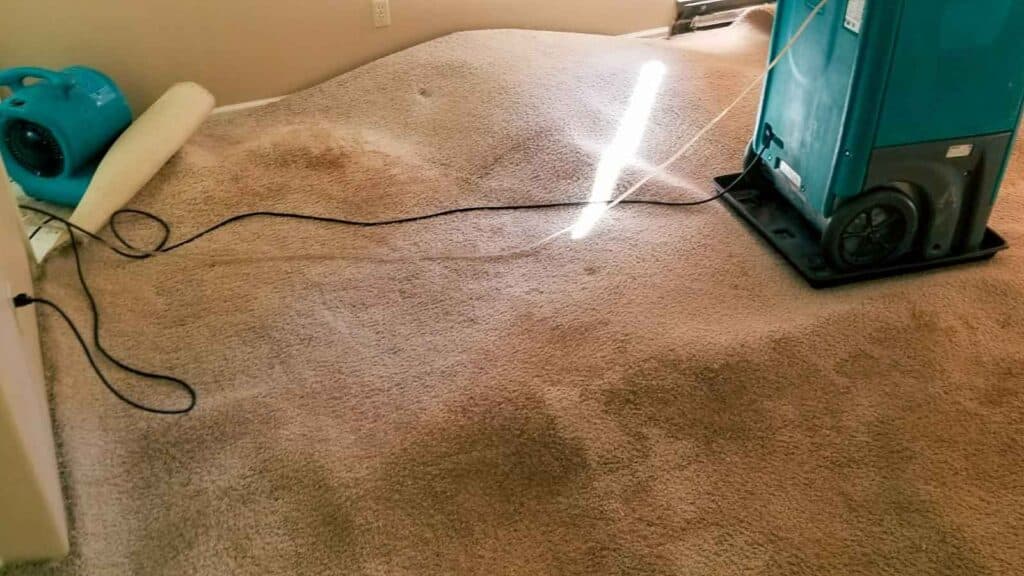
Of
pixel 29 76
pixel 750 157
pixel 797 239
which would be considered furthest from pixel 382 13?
pixel 797 239

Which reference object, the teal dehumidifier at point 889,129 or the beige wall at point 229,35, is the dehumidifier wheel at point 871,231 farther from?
the beige wall at point 229,35

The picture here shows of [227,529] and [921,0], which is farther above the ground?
[921,0]

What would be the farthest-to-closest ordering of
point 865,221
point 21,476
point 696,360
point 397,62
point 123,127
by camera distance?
point 397,62, point 123,127, point 865,221, point 696,360, point 21,476

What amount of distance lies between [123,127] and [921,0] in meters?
2.01

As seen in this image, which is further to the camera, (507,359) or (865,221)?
(865,221)

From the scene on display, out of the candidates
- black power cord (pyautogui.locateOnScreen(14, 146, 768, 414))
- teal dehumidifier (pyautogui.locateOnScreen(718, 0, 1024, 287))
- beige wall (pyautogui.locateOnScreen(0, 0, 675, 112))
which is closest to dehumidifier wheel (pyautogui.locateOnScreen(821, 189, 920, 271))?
teal dehumidifier (pyautogui.locateOnScreen(718, 0, 1024, 287))

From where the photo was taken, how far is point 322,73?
2756 millimetres

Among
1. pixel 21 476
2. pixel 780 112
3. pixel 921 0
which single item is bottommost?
pixel 21 476

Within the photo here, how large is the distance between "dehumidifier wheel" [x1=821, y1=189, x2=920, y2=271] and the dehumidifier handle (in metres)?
1.93

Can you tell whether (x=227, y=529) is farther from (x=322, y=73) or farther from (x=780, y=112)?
(x=322, y=73)

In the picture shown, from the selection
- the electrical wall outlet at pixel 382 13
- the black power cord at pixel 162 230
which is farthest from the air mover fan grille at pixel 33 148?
the electrical wall outlet at pixel 382 13

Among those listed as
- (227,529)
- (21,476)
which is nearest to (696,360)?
(227,529)

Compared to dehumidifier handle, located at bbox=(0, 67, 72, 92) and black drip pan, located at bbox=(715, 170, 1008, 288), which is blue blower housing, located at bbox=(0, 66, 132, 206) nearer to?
dehumidifier handle, located at bbox=(0, 67, 72, 92)

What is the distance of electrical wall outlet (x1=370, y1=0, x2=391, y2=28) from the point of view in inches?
107
